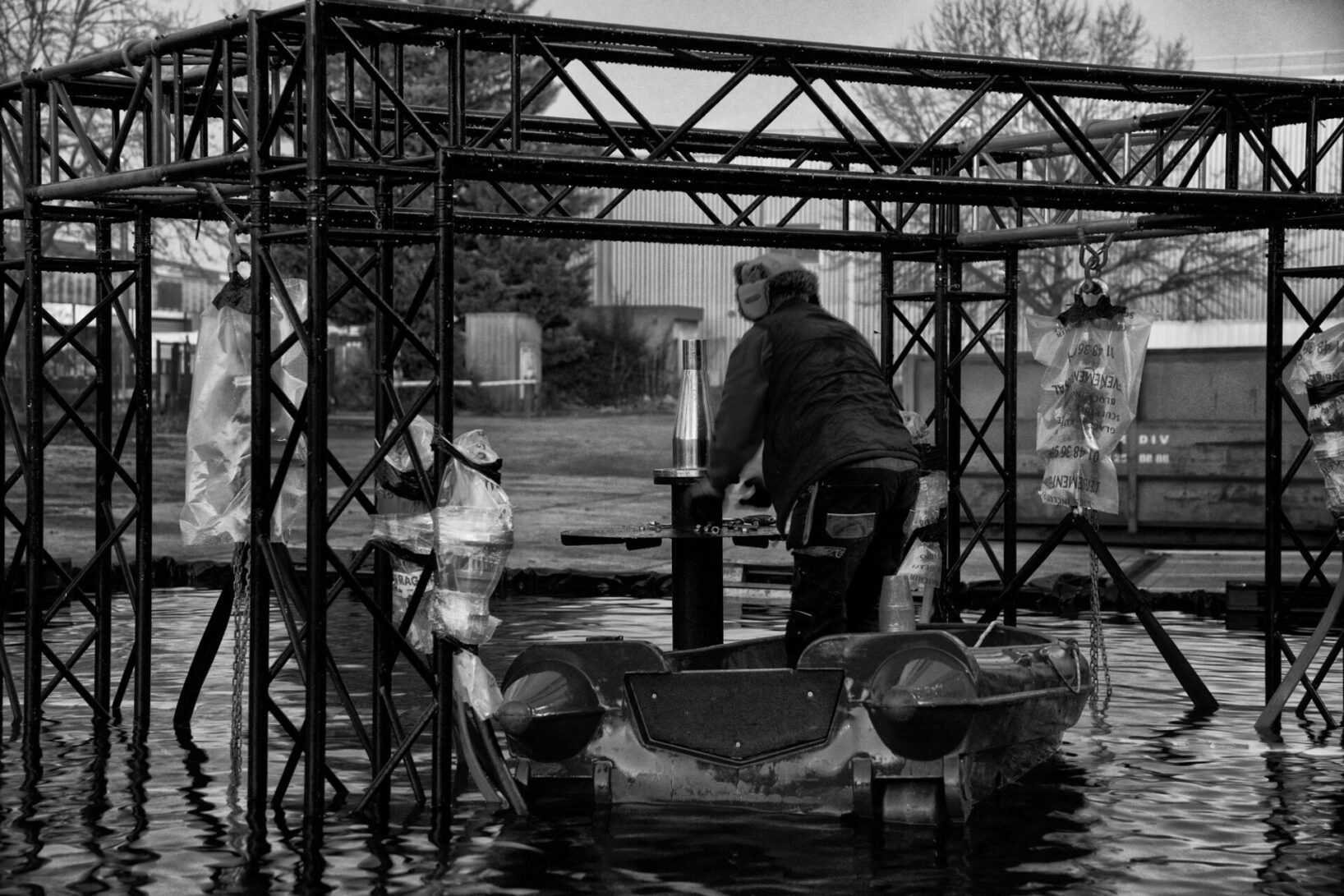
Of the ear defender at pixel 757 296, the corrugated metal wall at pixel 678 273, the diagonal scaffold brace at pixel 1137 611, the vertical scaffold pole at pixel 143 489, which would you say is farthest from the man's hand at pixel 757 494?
the corrugated metal wall at pixel 678 273

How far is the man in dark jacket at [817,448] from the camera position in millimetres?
8242

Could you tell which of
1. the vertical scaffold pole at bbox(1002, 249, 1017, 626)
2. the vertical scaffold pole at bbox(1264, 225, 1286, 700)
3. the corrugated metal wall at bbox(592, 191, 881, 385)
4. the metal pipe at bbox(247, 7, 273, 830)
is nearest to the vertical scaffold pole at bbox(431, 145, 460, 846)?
the metal pipe at bbox(247, 7, 273, 830)

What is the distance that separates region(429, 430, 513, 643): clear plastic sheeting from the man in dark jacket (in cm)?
119

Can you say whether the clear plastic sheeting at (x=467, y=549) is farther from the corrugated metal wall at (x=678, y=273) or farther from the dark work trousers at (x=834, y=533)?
the corrugated metal wall at (x=678, y=273)

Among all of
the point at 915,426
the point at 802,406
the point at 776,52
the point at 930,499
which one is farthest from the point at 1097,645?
the point at 776,52

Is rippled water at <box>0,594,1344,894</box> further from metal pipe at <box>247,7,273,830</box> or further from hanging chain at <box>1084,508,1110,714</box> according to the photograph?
hanging chain at <box>1084,508,1110,714</box>

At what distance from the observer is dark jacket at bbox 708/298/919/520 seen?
27.1 ft

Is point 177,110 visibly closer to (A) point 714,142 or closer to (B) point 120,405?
(A) point 714,142

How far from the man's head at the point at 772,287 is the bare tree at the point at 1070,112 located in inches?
1057

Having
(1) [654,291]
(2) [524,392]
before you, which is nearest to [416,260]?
(2) [524,392]

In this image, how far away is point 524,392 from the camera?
37938 mm

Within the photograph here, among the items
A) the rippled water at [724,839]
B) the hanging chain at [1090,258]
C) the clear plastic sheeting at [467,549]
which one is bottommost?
the rippled water at [724,839]

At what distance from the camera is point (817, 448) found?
27.2ft

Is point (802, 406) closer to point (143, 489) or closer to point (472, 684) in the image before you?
point (472, 684)
